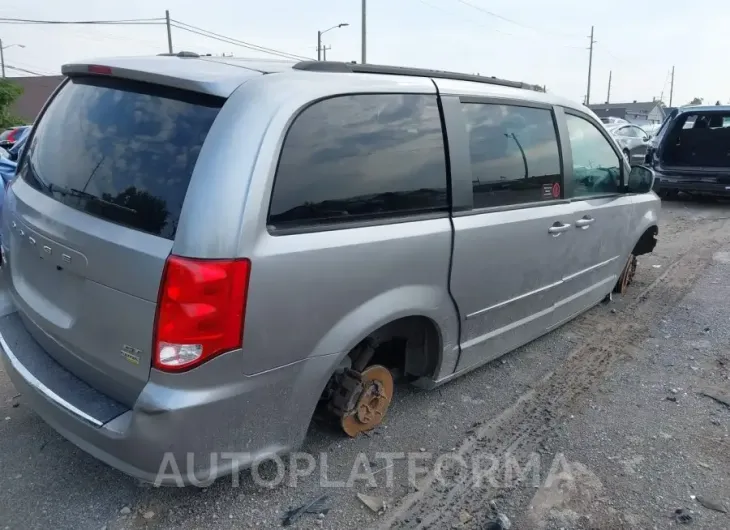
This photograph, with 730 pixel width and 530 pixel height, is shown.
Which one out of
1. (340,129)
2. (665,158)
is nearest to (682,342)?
(340,129)

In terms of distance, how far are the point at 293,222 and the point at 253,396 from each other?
681mm

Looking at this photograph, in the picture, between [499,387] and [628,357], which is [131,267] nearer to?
[499,387]

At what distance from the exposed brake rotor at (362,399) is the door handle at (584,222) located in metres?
1.71

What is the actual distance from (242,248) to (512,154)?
6.35 ft

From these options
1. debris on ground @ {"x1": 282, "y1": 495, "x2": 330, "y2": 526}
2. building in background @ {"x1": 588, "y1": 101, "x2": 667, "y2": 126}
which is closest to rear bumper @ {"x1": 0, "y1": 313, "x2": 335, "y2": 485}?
debris on ground @ {"x1": 282, "y1": 495, "x2": 330, "y2": 526}

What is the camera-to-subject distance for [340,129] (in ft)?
8.16

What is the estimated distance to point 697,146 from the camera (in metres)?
10.7

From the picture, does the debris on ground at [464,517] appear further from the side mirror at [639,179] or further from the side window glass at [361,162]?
the side mirror at [639,179]

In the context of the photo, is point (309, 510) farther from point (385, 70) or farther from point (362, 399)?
point (385, 70)

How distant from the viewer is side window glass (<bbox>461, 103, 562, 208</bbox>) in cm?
315

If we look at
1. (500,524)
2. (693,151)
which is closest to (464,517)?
(500,524)

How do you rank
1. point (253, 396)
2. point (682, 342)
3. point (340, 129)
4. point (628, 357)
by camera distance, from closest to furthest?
point (253, 396) → point (340, 129) → point (628, 357) → point (682, 342)

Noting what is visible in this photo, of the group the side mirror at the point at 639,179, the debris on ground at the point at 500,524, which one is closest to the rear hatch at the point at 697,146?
the side mirror at the point at 639,179

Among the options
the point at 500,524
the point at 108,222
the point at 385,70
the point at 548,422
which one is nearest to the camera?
the point at 108,222
